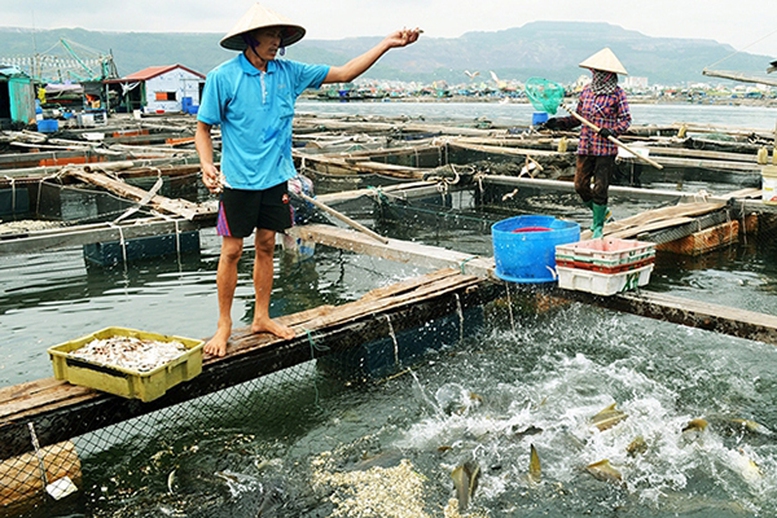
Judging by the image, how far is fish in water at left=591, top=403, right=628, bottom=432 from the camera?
191 inches

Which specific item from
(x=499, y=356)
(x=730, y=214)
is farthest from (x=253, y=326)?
(x=730, y=214)

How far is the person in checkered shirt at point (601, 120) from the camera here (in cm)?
736

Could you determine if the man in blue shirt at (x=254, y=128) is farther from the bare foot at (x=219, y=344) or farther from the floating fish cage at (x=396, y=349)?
the floating fish cage at (x=396, y=349)

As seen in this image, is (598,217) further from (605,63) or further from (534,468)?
(534,468)

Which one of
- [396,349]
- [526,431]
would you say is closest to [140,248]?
[396,349]

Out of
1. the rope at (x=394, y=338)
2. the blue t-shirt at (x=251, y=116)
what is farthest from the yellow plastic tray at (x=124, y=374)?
the rope at (x=394, y=338)

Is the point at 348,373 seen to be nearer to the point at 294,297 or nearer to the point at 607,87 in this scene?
the point at 294,297

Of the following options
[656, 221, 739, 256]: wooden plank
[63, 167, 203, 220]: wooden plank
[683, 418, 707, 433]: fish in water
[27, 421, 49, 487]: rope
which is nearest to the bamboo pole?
[27, 421, 49, 487]: rope

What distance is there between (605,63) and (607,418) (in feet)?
13.5

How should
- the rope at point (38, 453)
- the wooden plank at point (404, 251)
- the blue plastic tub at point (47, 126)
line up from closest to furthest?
the rope at point (38, 453) < the wooden plank at point (404, 251) < the blue plastic tub at point (47, 126)

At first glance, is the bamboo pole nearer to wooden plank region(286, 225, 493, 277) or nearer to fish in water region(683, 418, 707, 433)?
wooden plank region(286, 225, 493, 277)

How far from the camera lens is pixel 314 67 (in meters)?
4.81

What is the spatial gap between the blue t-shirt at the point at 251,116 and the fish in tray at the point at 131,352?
1.15 m

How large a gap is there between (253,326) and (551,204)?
10.4 meters
